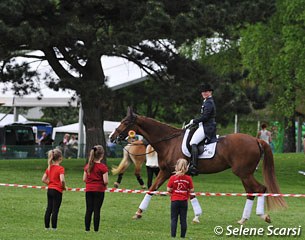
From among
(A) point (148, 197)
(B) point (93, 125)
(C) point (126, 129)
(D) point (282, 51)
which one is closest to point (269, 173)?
(A) point (148, 197)

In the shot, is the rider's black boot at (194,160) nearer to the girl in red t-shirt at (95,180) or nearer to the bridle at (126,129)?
the bridle at (126,129)

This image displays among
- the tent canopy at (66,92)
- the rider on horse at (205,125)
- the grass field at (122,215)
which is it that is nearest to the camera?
the grass field at (122,215)

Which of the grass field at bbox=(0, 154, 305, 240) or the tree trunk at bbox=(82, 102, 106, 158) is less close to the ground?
the tree trunk at bbox=(82, 102, 106, 158)

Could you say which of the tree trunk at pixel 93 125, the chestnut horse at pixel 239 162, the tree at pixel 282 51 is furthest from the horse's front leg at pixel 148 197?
the tree at pixel 282 51

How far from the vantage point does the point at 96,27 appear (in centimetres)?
3181

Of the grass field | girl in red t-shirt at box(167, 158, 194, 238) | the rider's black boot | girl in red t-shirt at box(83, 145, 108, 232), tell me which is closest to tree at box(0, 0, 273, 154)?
the grass field

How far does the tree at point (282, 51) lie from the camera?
35.4 m

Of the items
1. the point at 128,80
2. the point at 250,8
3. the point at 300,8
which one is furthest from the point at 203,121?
the point at 128,80

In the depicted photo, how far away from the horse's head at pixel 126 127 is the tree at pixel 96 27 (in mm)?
10667

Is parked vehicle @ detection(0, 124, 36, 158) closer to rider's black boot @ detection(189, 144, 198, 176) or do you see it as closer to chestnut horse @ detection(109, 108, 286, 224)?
chestnut horse @ detection(109, 108, 286, 224)

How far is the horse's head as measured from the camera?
19031 millimetres

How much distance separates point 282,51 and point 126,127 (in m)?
19.7

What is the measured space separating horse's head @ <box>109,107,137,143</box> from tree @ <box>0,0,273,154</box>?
10.7 m

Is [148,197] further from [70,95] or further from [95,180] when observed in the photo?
[70,95]
